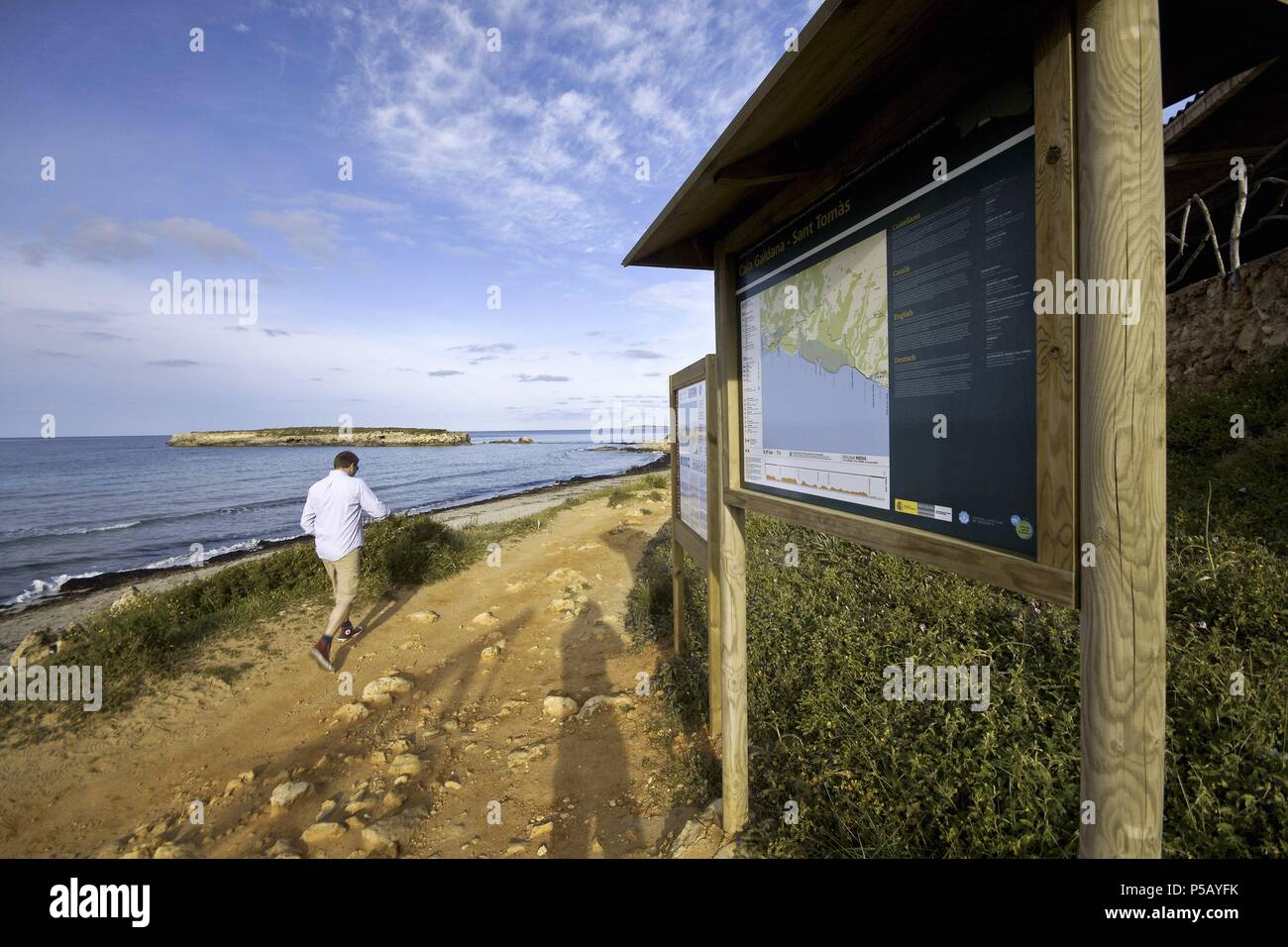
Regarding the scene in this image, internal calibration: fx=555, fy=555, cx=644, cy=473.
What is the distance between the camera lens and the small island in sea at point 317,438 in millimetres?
105688

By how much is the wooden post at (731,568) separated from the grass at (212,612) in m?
5.81

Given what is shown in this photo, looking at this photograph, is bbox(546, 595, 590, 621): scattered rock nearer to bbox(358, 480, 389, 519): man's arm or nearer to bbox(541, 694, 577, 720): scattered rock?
bbox(541, 694, 577, 720): scattered rock

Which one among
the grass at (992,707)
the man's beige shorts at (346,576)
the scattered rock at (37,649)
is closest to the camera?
the grass at (992,707)

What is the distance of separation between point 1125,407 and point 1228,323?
1031 centimetres

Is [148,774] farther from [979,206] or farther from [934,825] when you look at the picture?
[979,206]

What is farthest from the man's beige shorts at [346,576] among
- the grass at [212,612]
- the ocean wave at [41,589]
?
the ocean wave at [41,589]

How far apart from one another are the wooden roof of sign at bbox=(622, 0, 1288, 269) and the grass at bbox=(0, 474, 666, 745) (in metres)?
7.23

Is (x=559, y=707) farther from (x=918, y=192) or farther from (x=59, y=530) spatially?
(x=59, y=530)

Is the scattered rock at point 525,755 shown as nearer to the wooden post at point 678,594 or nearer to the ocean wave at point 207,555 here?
the wooden post at point 678,594

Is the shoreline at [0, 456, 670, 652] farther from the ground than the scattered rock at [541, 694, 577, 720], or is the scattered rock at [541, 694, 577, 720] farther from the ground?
the scattered rock at [541, 694, 577, 720]

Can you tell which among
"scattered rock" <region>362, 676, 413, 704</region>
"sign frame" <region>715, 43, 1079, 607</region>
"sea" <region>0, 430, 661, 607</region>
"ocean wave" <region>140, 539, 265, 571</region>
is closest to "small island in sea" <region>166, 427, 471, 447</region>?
"sea" <region>0, 430, 661, 607</region>

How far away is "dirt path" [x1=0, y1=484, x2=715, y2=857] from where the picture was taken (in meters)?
3.62

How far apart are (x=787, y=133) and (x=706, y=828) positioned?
3603mm
